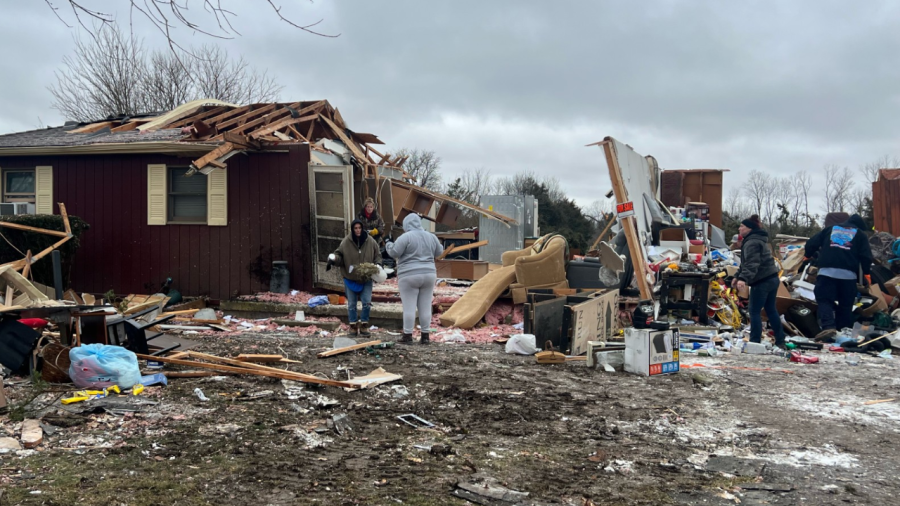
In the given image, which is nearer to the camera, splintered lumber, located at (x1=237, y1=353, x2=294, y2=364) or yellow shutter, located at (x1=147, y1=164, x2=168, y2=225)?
splintered lumber, located at (x1=237, y1=353, x2=294, y2=364)

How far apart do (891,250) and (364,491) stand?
12.5m

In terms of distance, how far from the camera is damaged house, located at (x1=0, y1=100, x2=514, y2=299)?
11867 millimetres

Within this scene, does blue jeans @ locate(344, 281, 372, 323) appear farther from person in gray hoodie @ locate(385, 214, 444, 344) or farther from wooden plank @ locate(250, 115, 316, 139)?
wooden plank @ locate(250, 115, 316, 139)

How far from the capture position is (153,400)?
5.51 meters

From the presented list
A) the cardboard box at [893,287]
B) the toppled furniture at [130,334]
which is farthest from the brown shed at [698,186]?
the toppled furniture at [130,334]

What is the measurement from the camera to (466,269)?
13.9 meters

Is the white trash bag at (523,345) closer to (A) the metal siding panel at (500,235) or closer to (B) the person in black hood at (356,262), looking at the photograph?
(B) the person in black hood at (356,262)

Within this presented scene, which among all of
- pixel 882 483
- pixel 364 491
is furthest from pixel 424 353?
pixel 882 483

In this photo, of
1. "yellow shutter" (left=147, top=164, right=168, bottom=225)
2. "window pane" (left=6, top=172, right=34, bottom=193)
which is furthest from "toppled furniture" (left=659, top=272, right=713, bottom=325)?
"window pane" (left=6, top=172, right=34, bottom=193)

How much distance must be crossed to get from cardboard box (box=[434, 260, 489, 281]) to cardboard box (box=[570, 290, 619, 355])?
4.39 meters

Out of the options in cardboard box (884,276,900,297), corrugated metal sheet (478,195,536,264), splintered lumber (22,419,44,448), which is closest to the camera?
splintered lumber (22,419,44,448)

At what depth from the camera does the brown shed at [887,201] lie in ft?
52.4

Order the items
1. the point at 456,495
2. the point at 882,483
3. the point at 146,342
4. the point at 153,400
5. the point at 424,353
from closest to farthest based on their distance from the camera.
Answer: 1. the point at 456,495
2. the point at 882,483
3. the point at 153,400
4. the point at 146,342
5. the point at 424,353

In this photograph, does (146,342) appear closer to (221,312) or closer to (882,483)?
(221,312)
